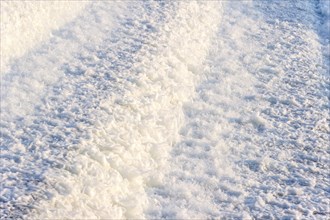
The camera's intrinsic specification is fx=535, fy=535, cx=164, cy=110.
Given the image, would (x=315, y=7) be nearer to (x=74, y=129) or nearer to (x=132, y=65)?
(x=132, y=65)

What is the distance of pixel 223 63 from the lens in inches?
372

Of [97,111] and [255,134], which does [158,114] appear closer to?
[97,111]

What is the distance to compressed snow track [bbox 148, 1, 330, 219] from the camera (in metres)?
6.12

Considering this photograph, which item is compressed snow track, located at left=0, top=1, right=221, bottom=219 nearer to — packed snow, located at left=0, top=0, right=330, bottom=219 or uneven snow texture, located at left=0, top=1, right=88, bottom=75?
packed snow, located at left=0, top=0, right=330, bottom=219

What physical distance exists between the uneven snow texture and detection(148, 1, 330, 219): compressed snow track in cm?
283

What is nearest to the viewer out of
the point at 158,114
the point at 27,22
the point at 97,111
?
the point at 97,111

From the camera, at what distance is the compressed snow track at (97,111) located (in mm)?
5457

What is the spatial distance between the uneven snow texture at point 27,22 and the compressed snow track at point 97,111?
219mm

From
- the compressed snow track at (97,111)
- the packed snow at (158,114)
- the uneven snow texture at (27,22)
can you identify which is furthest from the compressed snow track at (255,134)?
the uneven snow texture at (27,22)

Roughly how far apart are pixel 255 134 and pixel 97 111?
223 centimetres

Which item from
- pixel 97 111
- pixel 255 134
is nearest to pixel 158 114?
pixel 97 111

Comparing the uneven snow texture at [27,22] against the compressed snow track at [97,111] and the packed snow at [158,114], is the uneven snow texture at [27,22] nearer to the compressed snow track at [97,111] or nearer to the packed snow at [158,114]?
the packed snow at [158,114]

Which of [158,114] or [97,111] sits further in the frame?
[158,114]

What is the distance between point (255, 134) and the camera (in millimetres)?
7492
